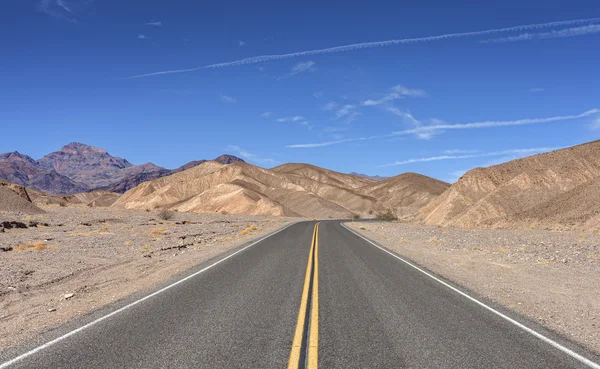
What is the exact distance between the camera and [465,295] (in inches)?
399

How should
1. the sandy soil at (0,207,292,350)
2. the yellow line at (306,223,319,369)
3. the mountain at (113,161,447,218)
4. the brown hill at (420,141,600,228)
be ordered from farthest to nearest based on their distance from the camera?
1. the mountain at (113,161,447,218)
2. the brown hill at (420,141,600,228)
3. the sandy soil at (0,207,292,350)
4. the yellow line at (306,223,319,369)

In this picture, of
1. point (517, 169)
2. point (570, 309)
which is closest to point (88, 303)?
point (570, 309)

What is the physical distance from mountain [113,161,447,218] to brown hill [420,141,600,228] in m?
50.6

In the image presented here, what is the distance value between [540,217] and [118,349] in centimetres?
4453

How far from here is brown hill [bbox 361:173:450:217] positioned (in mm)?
159000

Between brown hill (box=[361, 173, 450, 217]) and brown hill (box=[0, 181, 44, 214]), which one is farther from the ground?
brown hill (box=[361, 173, 450, 217])

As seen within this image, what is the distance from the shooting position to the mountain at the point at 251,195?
117 meters

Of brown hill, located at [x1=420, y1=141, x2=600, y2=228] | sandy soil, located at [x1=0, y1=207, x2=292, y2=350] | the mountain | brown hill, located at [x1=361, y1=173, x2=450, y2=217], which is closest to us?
sandy soil, located at [x1=0, y1=207, x2=292, y2=350]

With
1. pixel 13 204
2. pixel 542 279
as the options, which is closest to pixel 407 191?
pixel 13 204

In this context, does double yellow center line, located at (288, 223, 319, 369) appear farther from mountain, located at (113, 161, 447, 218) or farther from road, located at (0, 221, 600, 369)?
mountain, located at (113, 161, 447, 218)

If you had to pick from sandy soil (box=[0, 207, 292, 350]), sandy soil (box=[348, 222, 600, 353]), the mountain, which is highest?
the mountain

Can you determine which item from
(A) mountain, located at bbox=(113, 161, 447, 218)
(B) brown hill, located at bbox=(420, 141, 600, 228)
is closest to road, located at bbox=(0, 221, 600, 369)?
(B) brown hill, located at bbox=(420, 141, 600, 228)

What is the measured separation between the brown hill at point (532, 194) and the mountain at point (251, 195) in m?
50.6

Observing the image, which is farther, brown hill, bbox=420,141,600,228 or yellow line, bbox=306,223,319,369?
brown hill, bbox=420,141,600,228
